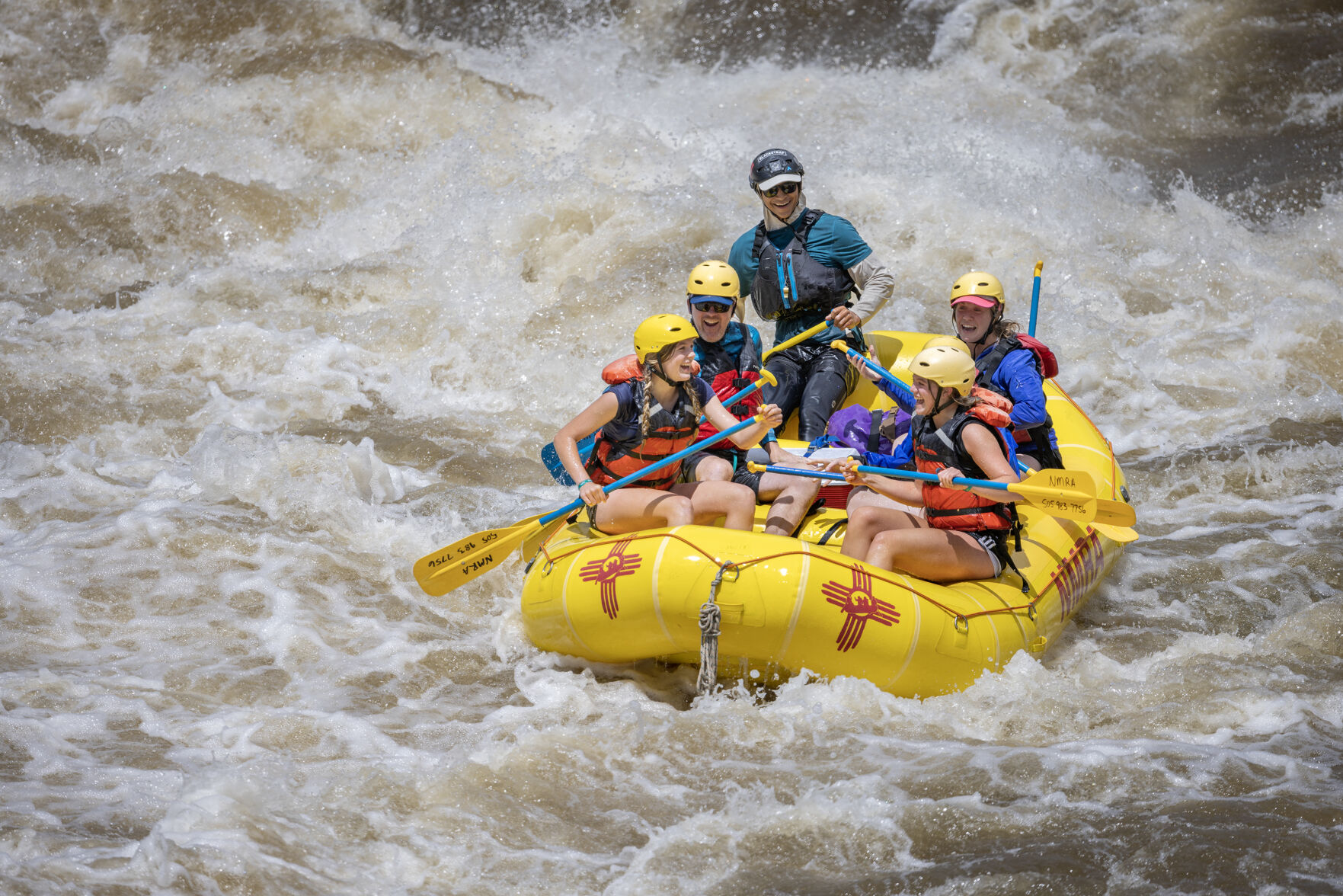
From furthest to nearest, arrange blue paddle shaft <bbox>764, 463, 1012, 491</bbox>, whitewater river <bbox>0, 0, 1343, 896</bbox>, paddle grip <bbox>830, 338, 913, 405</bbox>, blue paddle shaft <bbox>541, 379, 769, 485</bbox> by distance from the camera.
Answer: paddle grip <bbox>830, 338, 913, 405</bbox>
blue paddle shaft <bbox>541, 379, 769, 485</bbox>
blue paddle shaft <bbox>764, 463, 1012, 491</bbox>
whitewater river <bbox>0, 0, 1343, 896</bbox>

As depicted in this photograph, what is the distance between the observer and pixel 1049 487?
452cm

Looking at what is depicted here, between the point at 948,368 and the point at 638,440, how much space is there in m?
1.16

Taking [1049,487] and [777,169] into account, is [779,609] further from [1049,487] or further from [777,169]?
[777,169]

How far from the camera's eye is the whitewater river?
379cm

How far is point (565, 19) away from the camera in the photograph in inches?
A: 465

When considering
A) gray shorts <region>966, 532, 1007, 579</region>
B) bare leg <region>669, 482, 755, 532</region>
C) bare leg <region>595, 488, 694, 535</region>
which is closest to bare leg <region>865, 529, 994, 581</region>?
gray shorts <region>966, 532, 1007, 579</region>

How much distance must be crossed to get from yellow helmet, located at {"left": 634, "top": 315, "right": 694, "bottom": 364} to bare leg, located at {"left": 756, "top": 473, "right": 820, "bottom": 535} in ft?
2.25

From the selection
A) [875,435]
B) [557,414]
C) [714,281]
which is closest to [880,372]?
[875,435]

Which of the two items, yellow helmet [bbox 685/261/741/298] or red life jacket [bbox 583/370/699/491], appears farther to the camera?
yellow helmet [bbox 685/261/741/298]

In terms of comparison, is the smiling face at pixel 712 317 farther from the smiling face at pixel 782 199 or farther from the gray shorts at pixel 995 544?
the gray shorts at pixel 995 544

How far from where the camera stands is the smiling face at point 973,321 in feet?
16.6

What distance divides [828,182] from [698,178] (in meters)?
0.98

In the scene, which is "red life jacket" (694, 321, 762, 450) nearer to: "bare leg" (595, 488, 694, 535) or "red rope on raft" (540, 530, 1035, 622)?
"bare leg" (595, 488, 694, 535)

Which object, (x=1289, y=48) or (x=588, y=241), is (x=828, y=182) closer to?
(x=588, y=241)
